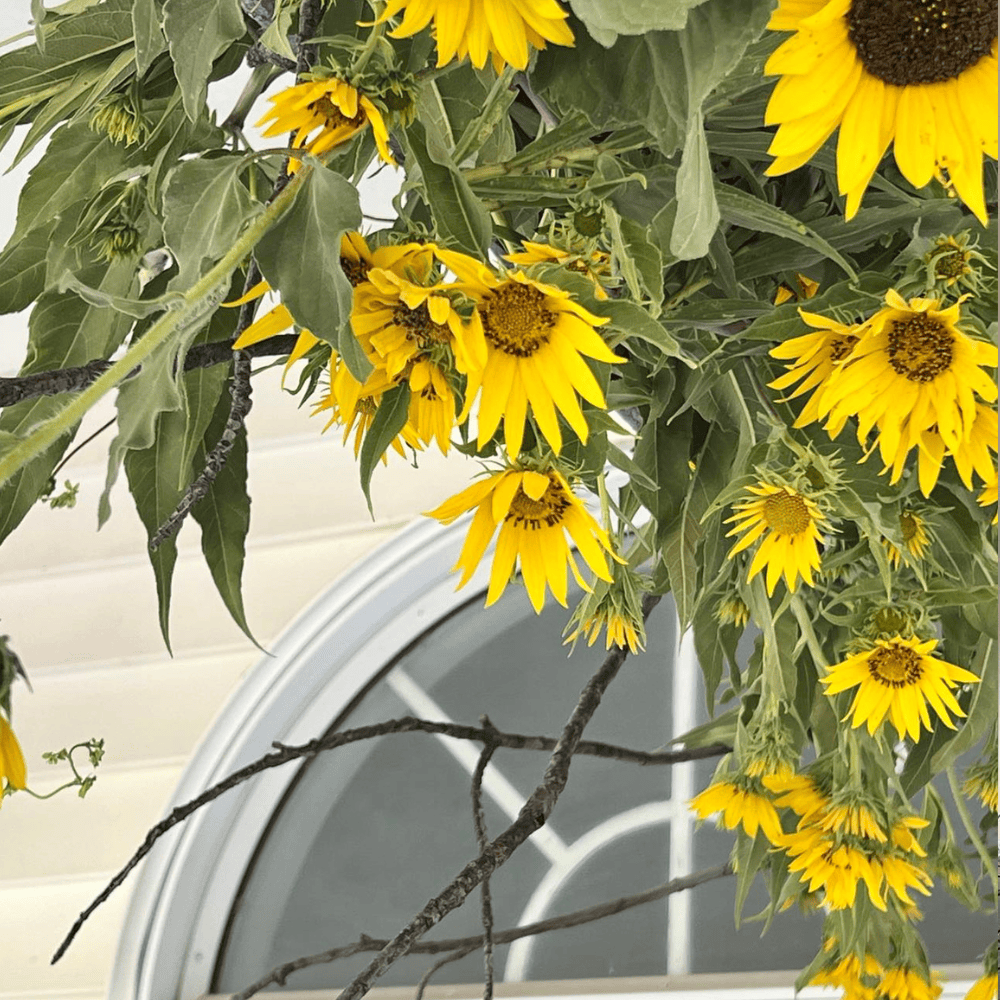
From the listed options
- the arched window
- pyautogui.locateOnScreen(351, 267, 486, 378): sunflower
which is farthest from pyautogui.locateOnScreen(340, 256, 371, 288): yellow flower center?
the arched window


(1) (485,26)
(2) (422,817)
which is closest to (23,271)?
(1) (485,26)

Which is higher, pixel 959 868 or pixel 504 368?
pixel 504 368

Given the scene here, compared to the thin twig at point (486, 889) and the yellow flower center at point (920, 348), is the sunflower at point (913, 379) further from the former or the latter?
the thin twig at point (486, 889)

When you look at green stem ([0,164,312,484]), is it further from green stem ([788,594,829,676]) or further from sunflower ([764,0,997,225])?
green stem ([788,594,829,676])

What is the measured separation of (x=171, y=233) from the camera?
13 cm

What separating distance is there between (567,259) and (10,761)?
97mm

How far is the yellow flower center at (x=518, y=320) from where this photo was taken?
0.14 m

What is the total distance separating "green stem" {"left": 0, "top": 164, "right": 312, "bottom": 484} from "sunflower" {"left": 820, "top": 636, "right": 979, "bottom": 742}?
0.16m

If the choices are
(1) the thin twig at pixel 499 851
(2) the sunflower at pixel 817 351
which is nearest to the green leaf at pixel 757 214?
(2) the sunflower at pixel 817 351

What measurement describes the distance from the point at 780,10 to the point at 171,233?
0.24 ft

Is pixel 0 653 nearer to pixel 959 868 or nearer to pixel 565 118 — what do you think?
pixel 565 118

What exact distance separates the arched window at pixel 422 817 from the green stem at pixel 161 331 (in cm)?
82

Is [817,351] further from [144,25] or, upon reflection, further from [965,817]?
[965,817]

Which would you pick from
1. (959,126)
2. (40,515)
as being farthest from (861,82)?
(40,515)
